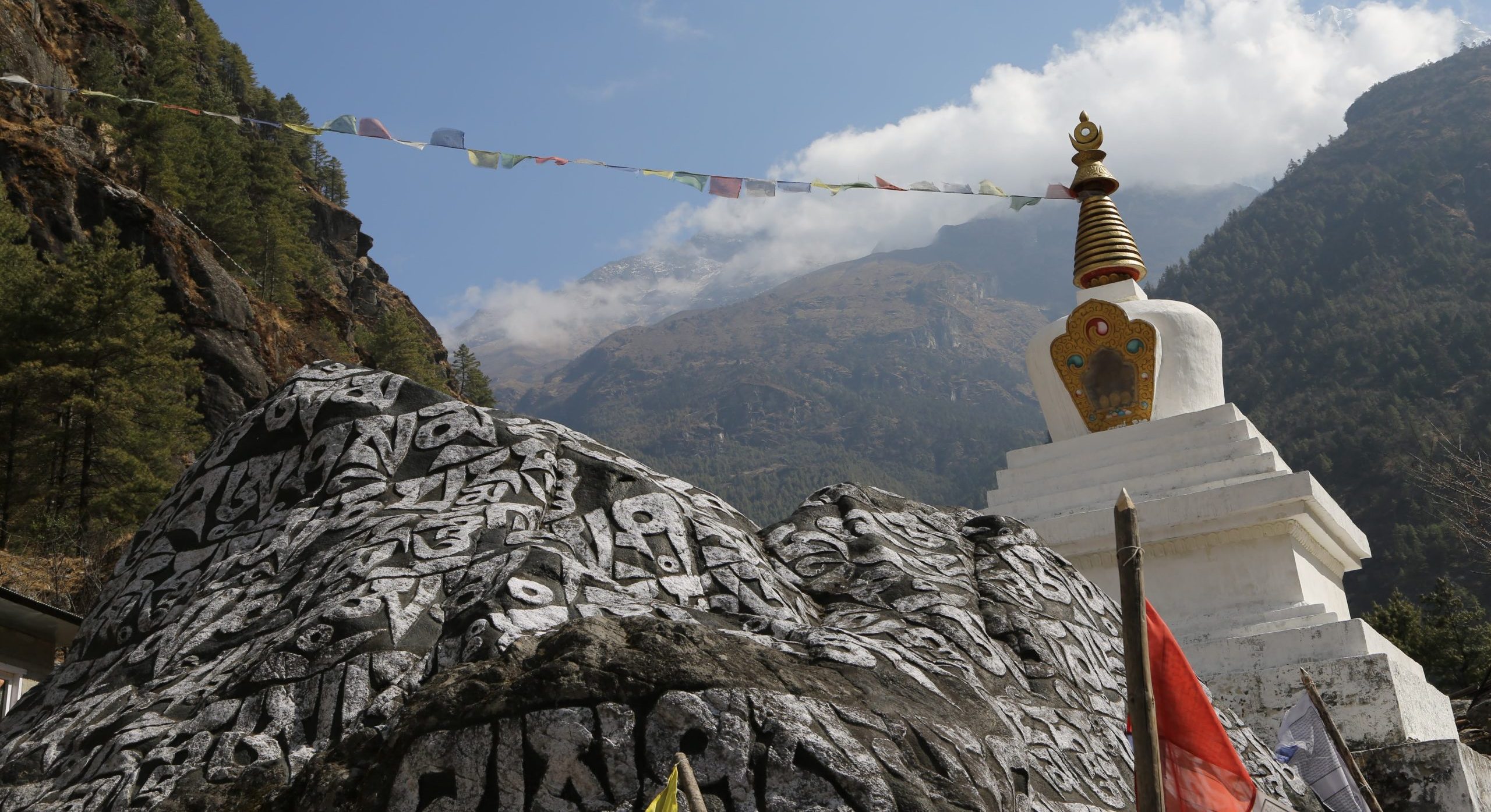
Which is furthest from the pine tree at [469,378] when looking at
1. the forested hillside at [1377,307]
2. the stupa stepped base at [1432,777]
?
the forested hillside at [1377,307]

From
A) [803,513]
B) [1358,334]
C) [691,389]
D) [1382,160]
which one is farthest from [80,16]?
[691,389]

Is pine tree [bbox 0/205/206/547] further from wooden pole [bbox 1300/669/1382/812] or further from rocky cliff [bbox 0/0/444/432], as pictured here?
wooden pole [bbox 1300/669/1382/812]

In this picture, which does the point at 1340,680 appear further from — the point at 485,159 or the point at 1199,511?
the point at 485,159

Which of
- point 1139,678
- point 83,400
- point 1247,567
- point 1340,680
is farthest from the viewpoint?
point 83,400

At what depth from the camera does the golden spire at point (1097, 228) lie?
54.0 feet

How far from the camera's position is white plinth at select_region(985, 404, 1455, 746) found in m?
10.9

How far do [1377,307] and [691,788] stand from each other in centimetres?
10375

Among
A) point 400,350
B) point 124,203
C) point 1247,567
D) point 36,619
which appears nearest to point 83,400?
point 124,203

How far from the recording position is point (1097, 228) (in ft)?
54.7

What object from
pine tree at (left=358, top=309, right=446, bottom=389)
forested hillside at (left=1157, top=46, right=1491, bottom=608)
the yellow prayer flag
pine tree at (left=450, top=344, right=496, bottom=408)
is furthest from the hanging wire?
forested hillside at (left=1157, top=46, right=1491, bottom=608)

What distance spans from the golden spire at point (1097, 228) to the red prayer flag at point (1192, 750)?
12111 millimetres

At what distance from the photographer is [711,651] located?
431cm

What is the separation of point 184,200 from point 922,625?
33.3 m

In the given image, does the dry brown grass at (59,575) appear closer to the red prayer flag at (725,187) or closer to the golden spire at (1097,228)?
the red prayer flag at (725,187)
